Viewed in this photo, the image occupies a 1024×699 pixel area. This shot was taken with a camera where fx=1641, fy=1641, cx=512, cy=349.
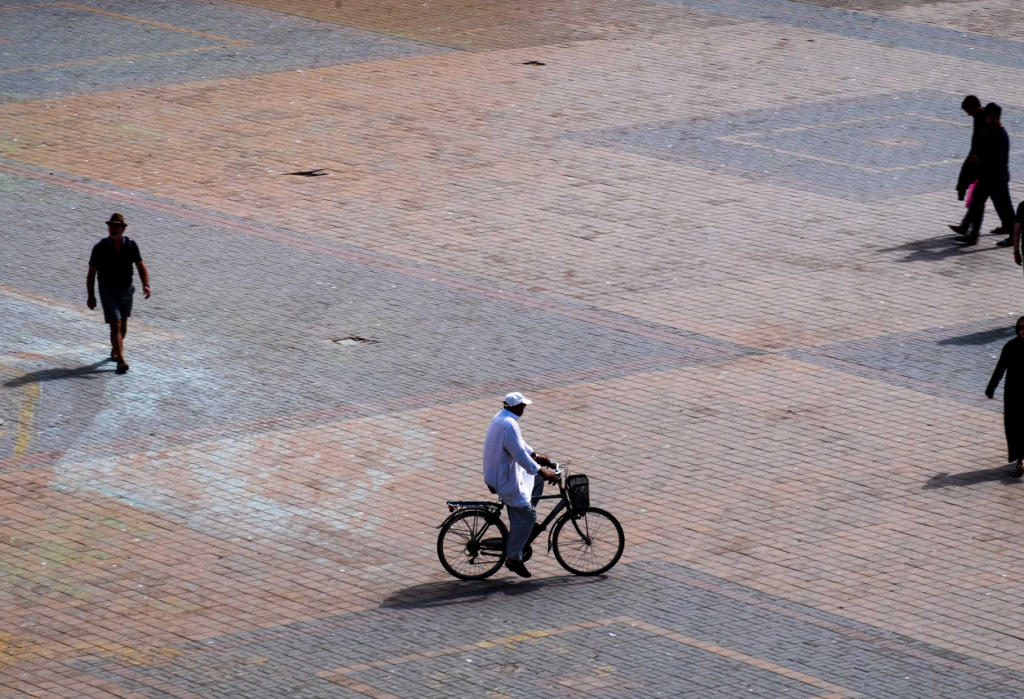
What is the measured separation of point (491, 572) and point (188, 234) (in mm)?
8598

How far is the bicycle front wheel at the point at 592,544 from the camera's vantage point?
36.9 ft

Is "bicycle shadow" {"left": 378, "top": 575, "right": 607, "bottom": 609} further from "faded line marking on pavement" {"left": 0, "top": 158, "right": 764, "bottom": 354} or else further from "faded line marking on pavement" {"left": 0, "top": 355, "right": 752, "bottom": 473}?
"faded line marking on pavement" {"left": 0, "top": 158, "right": 764, "bottom": 354}

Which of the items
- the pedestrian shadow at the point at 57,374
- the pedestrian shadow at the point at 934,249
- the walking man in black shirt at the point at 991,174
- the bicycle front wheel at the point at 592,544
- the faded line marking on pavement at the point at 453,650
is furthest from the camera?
the walking man in black shirt at the point at 991,174

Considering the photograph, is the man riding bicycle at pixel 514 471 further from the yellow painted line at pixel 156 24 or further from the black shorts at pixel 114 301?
the yellow painted line at pixel 156 24

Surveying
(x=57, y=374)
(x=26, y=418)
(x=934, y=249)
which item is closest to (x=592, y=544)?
(x=26, y=418)

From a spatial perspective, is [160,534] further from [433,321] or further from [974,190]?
[974,190]

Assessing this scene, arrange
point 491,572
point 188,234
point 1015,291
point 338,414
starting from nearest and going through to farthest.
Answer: point 491,572 < point 338,414 < point 1015,291 < point 188,234

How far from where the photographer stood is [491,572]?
1123cm

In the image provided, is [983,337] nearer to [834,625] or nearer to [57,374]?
[834,625]

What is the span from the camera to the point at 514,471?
11.1 metres

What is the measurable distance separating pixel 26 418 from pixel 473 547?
4.61m

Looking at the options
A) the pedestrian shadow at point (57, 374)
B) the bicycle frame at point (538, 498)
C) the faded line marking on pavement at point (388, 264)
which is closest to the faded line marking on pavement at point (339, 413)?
the faded line marking on pavement at point (388, 264)

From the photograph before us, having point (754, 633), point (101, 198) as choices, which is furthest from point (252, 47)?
point (754, 633)

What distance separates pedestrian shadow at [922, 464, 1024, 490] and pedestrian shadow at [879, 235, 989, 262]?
5.52 metres
